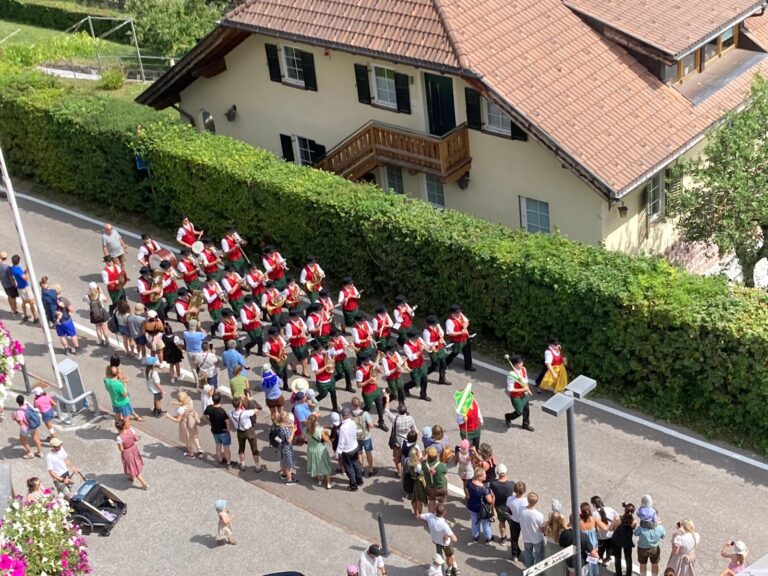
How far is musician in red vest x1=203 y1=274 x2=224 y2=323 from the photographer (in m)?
25.3

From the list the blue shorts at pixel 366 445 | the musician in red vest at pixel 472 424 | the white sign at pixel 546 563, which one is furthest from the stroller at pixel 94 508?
the white sign at pixel 546 563

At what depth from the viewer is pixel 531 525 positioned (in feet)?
61.2

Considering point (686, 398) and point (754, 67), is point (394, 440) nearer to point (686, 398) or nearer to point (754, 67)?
point (686, 398)

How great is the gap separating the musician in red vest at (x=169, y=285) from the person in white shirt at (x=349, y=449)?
6.84 metres

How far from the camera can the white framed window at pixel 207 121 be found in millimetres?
35219

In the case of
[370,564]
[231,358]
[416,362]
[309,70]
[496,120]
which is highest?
[309,70]

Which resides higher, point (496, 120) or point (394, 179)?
point (496, 120)

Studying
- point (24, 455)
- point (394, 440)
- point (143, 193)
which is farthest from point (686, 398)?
point (143, 193)

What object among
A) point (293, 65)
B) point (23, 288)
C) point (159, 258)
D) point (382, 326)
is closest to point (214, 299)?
point (159, 258)

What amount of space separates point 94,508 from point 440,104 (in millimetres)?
13504

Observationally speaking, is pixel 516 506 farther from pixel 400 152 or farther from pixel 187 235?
pixel 400 152

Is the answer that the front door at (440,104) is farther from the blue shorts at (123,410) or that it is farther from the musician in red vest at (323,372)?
the blue shorts at (123,410)

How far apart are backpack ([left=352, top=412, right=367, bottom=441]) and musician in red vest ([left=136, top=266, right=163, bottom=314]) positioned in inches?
273

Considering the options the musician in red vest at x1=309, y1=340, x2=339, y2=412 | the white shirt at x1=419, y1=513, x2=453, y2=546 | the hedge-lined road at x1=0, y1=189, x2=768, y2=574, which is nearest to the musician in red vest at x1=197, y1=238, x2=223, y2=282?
the hedge-lined road at x1=0, y1=189, x2=768, y2=574
